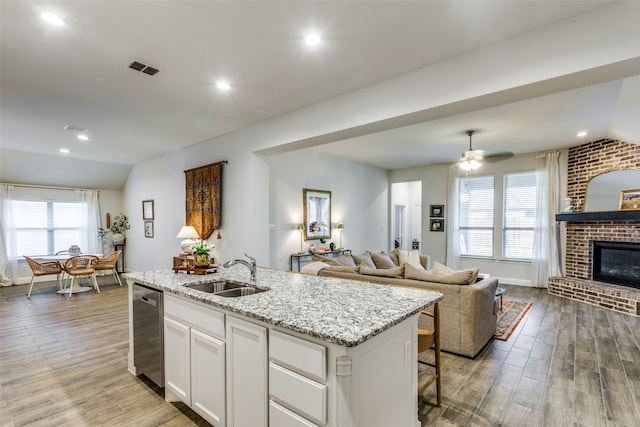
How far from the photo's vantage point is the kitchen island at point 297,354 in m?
1.34

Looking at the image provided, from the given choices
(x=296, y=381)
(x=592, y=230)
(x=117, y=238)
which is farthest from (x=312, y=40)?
(x=117, y=238)

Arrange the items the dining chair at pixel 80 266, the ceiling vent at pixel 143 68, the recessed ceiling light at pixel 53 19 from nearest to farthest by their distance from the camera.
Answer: the recessed ceiling light at pixel 53 19 → the ceiling vent at pixel 143 68 → the dining chair at pixel 80 266

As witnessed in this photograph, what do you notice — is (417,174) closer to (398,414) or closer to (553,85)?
(553,85)

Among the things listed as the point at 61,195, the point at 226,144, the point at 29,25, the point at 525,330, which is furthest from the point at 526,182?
the point at 61,195

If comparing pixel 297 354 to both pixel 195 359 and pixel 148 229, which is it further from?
pixel 148 229

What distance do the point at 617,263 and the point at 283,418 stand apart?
6506 millimetres

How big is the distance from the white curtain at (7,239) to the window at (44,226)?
12 centimetres

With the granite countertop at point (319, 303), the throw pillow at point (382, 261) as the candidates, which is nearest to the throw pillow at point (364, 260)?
the throw pillow at point (382, 261)

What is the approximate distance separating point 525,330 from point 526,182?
13.1ft

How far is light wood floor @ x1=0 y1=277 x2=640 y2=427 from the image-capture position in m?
2.22

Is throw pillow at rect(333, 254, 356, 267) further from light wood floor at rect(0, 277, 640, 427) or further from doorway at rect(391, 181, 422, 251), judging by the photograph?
doorway at rect(391, 181, 422, 251)

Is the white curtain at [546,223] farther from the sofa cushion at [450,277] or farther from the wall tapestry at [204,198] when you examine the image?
the wall tapestry at [204,198]

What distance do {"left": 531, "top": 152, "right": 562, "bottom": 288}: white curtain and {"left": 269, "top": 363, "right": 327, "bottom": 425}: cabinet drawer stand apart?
6.75 meters

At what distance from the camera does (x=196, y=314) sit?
208cm
